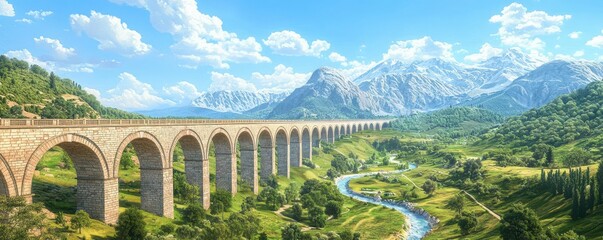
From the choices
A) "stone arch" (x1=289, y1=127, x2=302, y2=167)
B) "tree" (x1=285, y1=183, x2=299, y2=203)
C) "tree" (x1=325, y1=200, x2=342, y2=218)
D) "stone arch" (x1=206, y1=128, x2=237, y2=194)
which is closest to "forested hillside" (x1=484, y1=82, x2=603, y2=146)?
"stone arch" (x1=289, y1=127, x2=302, y2=167)

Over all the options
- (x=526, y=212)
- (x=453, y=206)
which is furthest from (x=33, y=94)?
(x=526, y=212)

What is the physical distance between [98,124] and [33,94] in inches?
4790

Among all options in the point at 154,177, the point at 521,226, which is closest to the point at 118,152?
the point at 154,177

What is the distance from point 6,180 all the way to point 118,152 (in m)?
13.6

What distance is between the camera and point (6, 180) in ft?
121

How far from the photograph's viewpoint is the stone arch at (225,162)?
77.3 meters

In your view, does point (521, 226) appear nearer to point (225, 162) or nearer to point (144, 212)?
point (144, 212)

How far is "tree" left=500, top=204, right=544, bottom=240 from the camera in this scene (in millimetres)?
50281

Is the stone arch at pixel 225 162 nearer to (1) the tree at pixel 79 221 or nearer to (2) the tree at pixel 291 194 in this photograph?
(2) the tree at pixel 291 194

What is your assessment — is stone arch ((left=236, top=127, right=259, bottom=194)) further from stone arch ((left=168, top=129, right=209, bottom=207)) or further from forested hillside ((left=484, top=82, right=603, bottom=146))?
forested hillside ((left=484, top=82, right=603, bottom=146))

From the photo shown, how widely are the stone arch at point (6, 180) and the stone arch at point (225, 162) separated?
3957cm

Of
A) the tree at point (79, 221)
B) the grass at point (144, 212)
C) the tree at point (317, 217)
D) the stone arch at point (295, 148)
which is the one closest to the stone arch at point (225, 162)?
the grass at point (144, 212)

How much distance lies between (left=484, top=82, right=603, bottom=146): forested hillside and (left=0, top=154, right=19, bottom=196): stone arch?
151 m

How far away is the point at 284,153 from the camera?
111m
